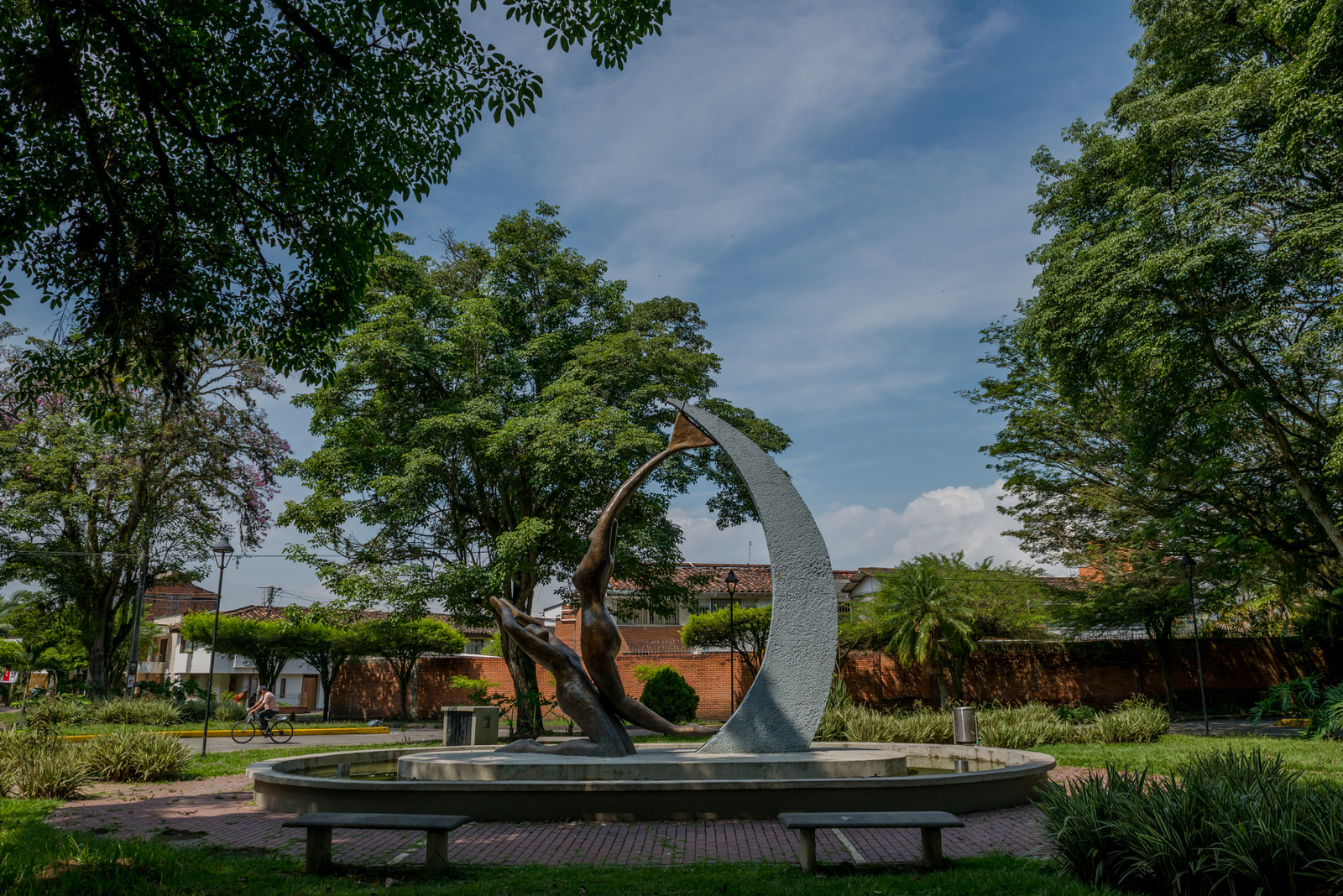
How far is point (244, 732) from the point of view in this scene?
2181 centimetres

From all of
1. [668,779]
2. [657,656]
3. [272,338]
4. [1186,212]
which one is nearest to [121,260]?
[272,338]

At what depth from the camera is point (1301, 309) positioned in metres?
16.4

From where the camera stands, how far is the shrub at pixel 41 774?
32.2 ft

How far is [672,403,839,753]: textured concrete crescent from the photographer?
1041 centimetres

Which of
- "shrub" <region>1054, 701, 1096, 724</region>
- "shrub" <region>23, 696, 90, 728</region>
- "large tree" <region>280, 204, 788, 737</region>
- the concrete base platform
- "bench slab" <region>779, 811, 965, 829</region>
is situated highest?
"large tree" <region>280, 204, 788, 737</region>

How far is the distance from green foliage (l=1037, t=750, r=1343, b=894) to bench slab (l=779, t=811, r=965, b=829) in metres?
0.79

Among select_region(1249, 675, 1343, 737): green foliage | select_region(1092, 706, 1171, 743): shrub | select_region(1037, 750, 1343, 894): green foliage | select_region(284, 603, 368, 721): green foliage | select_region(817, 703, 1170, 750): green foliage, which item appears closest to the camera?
select_region(1037, 750, 1343, 894): green foliage

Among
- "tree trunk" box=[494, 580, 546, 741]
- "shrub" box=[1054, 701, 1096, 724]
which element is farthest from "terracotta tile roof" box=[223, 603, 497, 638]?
"shrub" box=[1054, 701, 1096, 724]

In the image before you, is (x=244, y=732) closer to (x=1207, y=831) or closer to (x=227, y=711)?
(x=227, y=711)

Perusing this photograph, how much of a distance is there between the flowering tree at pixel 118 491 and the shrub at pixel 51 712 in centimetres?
970

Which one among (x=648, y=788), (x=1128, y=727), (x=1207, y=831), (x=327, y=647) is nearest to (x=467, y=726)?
(x=648, y=788)

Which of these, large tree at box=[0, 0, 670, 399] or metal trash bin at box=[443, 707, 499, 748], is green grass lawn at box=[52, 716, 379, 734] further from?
large tree at box=[0, 0, 670, 399]

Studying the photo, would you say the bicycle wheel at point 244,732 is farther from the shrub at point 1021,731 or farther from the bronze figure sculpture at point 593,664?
the shrub at point 1021,731

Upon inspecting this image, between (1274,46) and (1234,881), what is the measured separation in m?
18.6
